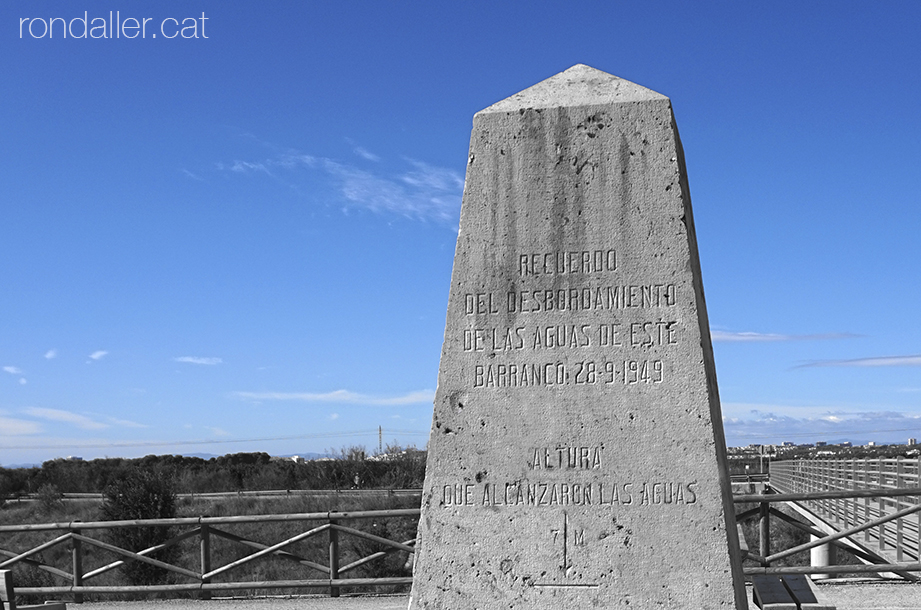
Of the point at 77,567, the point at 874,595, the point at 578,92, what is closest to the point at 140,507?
the point at 77,567

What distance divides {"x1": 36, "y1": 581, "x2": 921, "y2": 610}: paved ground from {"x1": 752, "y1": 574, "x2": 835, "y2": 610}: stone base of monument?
2.61 m

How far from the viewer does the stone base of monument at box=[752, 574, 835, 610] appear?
580 centimetres

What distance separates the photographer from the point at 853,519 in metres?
17.5

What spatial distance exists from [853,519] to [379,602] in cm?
1121

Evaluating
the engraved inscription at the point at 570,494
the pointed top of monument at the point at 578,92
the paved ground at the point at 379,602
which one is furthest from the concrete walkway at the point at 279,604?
the pointed top of monument at the point at 578,92

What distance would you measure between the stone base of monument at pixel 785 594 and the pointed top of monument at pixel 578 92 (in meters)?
3.28

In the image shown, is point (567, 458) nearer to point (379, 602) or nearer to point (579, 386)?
point (579, 386)

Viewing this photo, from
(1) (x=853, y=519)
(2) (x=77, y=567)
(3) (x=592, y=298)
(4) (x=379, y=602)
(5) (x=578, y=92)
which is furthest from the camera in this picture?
(1) (x=853, y=519)

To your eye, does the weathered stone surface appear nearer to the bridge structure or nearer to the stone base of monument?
the stone base of monument

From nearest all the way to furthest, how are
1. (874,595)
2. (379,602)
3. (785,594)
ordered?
1. (785,594)
2. (874,595)
3. (379,602)

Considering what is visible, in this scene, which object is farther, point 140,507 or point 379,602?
point 140,507

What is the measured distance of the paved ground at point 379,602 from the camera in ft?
30.6

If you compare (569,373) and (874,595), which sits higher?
(569,373)

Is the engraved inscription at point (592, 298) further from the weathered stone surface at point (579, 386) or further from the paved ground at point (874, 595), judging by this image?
the paved ground at point (874, 595)
